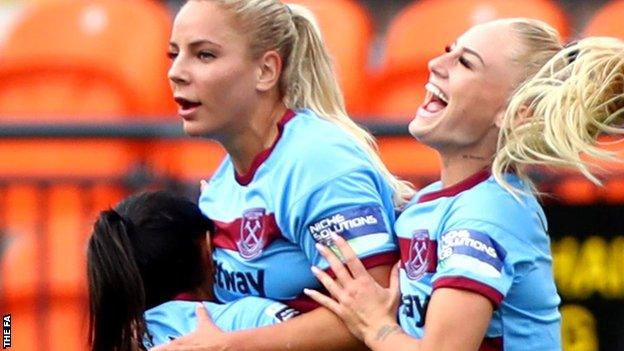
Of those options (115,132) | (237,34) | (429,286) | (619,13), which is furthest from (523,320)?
(619,13)

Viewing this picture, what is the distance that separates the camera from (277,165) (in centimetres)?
390

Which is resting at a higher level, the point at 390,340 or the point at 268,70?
the point at 268,70

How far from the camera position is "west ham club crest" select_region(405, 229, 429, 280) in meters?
3.59

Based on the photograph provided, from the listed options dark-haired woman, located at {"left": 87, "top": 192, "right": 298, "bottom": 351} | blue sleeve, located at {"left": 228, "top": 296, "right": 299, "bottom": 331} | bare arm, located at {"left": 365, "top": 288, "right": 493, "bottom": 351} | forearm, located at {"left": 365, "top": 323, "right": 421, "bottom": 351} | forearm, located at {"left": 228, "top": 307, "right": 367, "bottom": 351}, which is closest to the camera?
bare arm, located at {"left": 365, "top": 288, "right": 493, "bottom": 351}

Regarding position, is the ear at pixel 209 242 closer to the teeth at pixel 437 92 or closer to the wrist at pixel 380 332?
the wrist at pixel 380 332

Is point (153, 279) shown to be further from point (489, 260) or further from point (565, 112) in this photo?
point (565, 112)

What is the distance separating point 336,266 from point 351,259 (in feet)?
0.12

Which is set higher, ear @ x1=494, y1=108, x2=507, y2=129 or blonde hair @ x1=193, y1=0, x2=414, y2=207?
blonde hair @ x1=193, y1=0, x2=414, y2=207

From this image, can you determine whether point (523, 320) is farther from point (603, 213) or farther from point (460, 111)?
point (603, 213)

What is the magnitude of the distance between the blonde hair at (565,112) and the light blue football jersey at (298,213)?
1.23 feet

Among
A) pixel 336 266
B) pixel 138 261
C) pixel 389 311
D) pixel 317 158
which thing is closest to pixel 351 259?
pixel 336 266

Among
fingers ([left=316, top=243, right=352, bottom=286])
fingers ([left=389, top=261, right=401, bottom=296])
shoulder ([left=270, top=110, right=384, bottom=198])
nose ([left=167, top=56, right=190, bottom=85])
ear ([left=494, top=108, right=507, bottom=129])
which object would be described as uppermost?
nose ([left=167, top=56, right=190, bottom=85])

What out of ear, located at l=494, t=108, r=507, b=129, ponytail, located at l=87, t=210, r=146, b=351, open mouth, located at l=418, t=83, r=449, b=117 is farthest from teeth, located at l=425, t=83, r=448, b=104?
ponytail, located at l=87, t=210, r=146, b=351

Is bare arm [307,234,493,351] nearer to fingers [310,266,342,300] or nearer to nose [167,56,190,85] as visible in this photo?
fingers [310,266,342,300]
